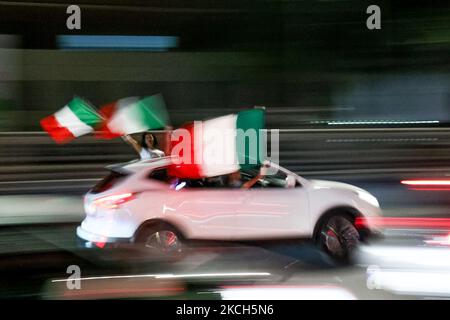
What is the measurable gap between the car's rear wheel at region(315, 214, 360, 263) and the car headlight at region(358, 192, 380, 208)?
0.74 ft

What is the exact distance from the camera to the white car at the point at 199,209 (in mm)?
4469

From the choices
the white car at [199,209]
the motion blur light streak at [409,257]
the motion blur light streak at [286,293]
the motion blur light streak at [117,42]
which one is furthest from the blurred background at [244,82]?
the motion blur light streak at [286,293]

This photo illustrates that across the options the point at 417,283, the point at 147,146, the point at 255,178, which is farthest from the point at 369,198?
the point at 147,146

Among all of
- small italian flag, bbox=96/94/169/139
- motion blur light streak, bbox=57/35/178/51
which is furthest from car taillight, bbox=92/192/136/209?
motion blur light streak, bbox=57/35/178/51

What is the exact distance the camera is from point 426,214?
4461mm

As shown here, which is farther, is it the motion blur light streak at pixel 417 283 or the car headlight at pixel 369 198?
the car headlight at pixel 369 198

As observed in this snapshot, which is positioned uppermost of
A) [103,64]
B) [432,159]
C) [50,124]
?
[103,64]

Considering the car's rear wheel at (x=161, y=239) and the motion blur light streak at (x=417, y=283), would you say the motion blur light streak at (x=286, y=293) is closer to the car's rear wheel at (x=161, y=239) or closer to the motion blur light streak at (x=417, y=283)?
the motion blur light streak at (x=417, y=283)

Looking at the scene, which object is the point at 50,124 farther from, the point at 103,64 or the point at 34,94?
the point at 103,64

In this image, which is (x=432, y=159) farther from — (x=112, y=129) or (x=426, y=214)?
(x=112, y=129)
